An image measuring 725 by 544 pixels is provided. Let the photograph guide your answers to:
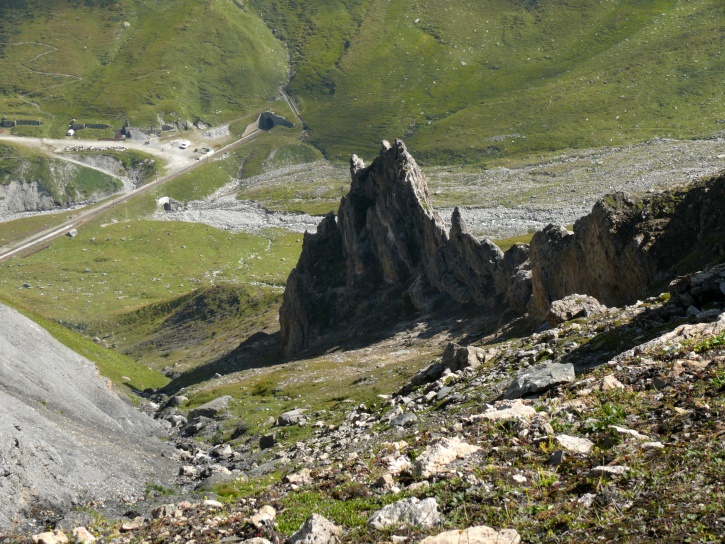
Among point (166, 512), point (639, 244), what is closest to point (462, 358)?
point (639, 244)

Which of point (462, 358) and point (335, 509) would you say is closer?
point (335, 509)

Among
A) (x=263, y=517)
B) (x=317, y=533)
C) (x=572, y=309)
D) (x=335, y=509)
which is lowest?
(x=263, y=517)

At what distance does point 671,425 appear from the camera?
21062 millimetres

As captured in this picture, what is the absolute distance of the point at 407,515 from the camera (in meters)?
19.9

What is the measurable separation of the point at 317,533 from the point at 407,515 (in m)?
2.29

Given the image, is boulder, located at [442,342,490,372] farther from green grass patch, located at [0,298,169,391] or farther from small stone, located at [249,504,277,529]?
green grass patch, located at [0,298,169,391]

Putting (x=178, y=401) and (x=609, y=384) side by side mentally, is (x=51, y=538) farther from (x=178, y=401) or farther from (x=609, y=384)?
(x=178, y=401)

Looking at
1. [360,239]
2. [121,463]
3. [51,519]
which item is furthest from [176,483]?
[360,239]

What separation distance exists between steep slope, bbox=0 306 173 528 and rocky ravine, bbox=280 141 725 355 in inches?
1323

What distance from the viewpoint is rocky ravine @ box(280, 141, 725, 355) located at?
54625 mm

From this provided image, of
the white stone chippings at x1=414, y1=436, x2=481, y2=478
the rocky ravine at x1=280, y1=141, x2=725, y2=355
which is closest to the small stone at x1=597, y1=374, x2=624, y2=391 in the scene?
the white stone chippings at x1=414, y1=436, x2=481, y2=478

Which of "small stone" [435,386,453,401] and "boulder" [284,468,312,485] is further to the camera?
"small stone" [435,386,453,401]

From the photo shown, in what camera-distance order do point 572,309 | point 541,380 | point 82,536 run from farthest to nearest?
1. point 572,309
2. point 541,380
3. point 82,536

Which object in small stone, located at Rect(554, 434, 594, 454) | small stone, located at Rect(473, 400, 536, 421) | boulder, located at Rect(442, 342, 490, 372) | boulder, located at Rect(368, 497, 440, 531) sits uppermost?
small stone, located at Rect(554, 434, 594, 454)
